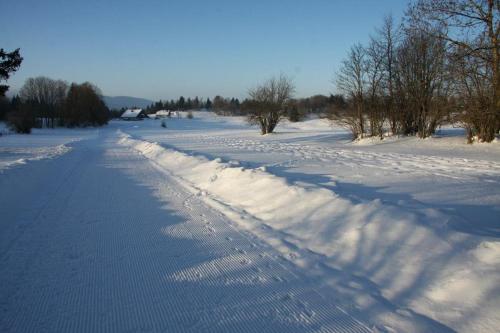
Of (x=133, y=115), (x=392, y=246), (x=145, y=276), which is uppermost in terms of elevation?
(x=133, y=115)

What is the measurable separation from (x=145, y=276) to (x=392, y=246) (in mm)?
3572

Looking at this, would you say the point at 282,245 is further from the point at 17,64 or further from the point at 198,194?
the point at 17,64

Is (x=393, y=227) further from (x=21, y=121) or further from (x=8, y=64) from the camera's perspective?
(x=21, y=121)

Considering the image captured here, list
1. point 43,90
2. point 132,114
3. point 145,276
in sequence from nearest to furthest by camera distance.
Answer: point 145,276, point 43,90, point 132,114

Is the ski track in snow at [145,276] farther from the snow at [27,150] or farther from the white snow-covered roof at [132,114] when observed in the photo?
the white snow-covered roof at [132,114]

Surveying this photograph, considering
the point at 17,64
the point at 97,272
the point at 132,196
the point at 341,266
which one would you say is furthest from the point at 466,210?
the point at 17,64

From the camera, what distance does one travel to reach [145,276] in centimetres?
441

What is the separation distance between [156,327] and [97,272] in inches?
63.7

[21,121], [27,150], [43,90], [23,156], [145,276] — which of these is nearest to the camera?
[145,276]

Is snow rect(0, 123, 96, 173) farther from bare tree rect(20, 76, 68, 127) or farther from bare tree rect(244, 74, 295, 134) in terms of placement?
bare tree rect(20, 76, 68, 127)

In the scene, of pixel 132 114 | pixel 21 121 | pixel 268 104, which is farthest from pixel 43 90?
pixel 268 104

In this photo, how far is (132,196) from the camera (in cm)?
896

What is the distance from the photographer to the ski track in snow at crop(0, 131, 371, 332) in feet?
11.4

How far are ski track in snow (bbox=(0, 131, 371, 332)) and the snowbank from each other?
2.30 ft
